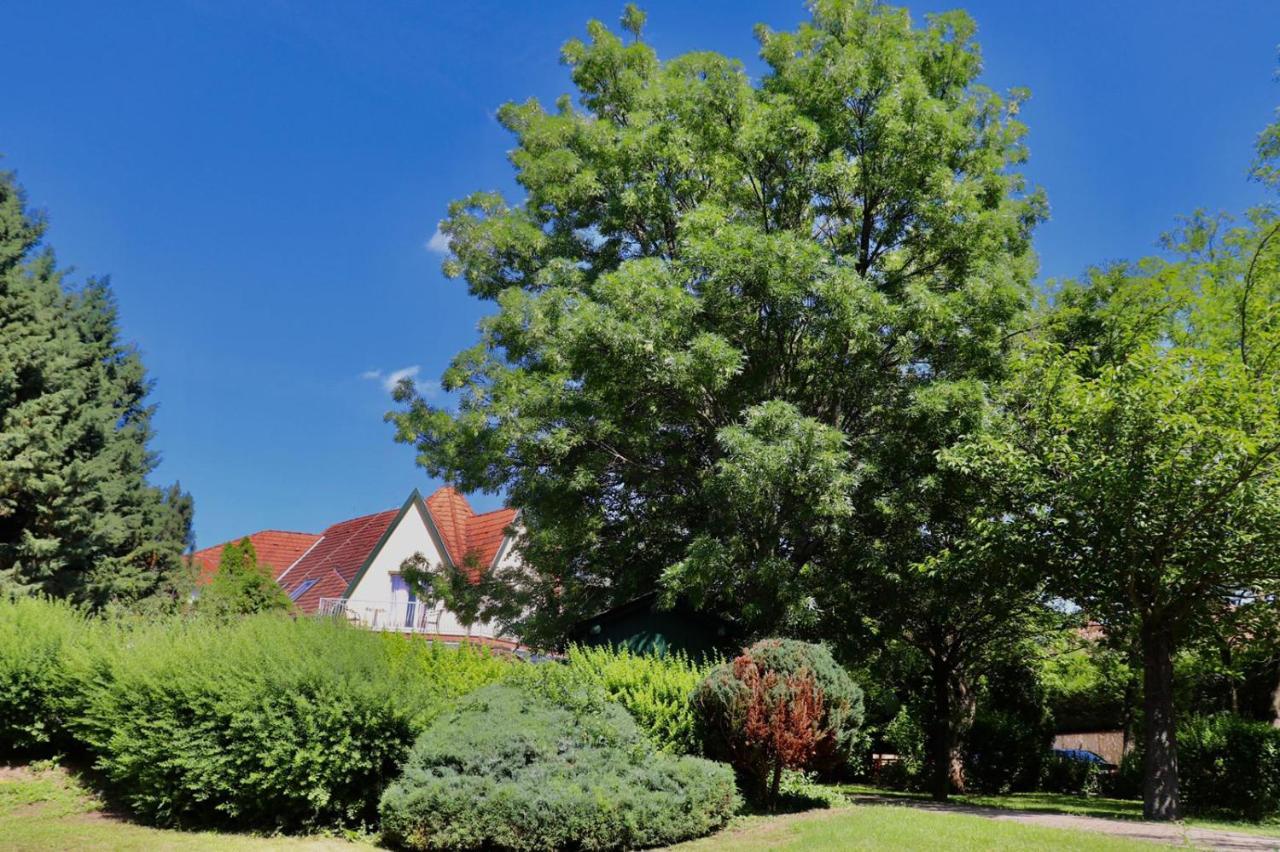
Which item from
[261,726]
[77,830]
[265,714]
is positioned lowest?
[77,830]

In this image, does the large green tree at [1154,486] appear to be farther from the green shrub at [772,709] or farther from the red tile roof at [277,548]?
the red tile roof at [277,548]

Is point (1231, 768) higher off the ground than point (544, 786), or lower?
higher

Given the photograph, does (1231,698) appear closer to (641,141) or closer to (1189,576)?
(1189,576)

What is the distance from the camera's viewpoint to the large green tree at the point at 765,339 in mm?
14508

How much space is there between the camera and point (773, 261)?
14.4 m

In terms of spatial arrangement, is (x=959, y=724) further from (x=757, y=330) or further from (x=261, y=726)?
(x=261, y=726)

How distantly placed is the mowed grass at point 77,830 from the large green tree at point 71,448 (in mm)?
6743

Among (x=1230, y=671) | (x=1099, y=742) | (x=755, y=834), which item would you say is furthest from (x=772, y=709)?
(x=1099, y=742)

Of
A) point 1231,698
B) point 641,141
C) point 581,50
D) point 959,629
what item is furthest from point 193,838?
point 1231,698

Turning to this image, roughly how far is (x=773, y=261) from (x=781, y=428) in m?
2.88

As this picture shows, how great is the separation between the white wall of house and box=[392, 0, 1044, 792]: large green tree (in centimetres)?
1244

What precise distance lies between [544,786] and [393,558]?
2364 cm

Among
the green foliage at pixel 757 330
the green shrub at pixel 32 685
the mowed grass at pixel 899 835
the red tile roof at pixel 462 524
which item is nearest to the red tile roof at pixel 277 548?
the red tile roof at pixel 462 524

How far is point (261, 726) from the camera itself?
9.45 metres
